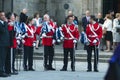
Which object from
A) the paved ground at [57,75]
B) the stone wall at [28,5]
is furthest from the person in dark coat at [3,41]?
the stone wall at [28,5]

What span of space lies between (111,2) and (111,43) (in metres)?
5.81

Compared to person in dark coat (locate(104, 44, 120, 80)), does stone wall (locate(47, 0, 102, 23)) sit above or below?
above

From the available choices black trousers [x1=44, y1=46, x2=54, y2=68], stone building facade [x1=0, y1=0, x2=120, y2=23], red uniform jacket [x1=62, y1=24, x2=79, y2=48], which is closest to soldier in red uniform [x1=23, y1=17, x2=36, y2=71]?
black trousers [x1=44, y1=46, x2=54, y2=68]

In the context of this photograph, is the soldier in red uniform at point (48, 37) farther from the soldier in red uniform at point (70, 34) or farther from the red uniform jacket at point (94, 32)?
the red uniform jacket at point (94, 32)

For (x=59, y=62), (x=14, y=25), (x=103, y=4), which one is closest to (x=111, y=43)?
(x=59, y=62)

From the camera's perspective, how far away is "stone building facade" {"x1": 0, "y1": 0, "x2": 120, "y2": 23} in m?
27.0

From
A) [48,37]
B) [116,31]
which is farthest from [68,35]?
[116,31]

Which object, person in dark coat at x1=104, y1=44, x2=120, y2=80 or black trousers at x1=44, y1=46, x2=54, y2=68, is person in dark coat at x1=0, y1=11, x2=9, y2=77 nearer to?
black trousers at x1=44, y1=46, x2=54, y2=68

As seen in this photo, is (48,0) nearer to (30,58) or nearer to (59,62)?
(59,62)

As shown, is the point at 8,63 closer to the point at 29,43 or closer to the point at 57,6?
the point at 29,43

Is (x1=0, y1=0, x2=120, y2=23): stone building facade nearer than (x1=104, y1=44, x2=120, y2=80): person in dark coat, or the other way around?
(x1=104, y1=44, x2=120, y2=80): person in dark coat

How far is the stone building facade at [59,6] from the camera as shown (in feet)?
88.7

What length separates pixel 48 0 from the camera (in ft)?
92.5

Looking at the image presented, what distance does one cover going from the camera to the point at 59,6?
28000 mm
